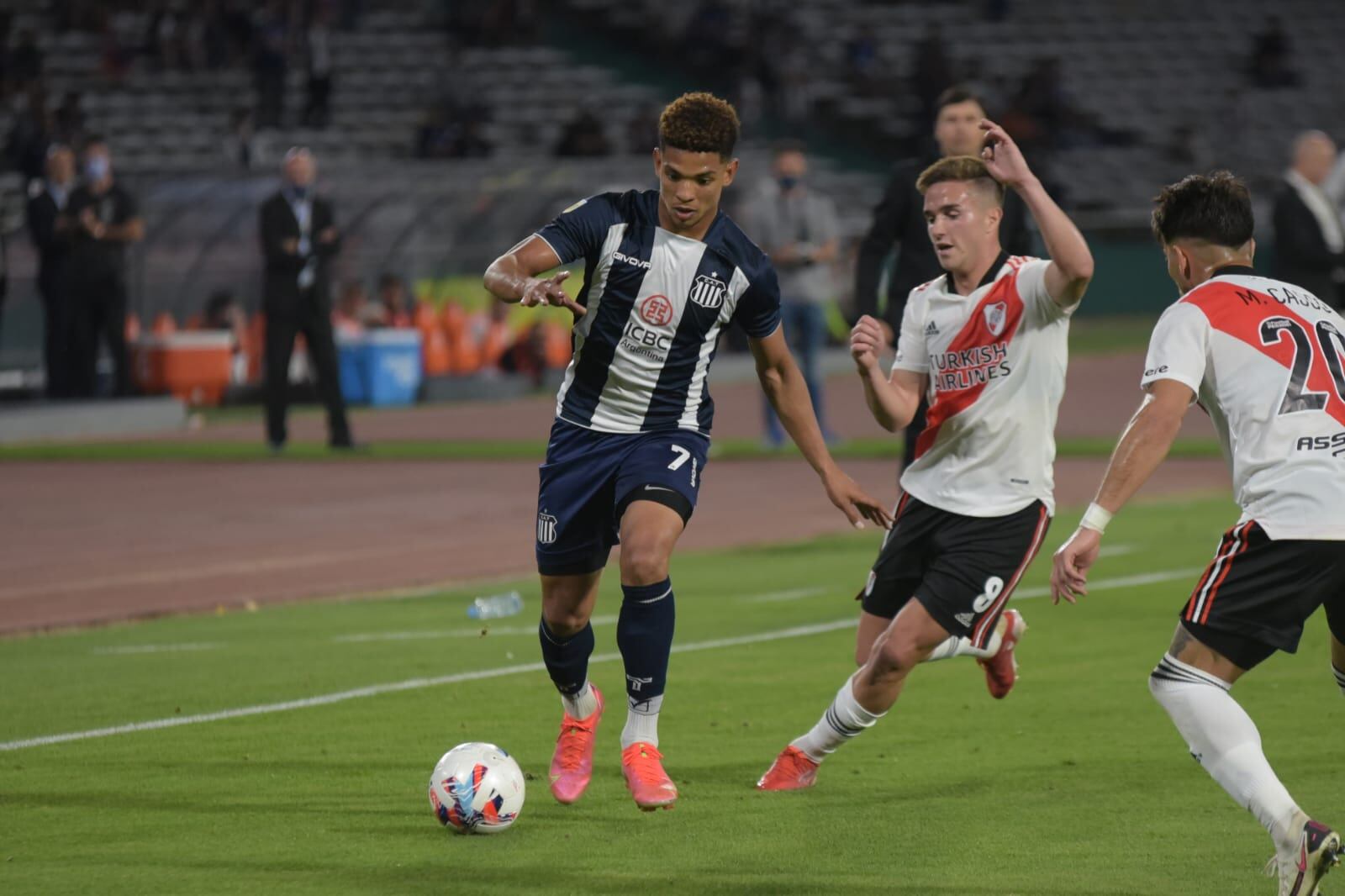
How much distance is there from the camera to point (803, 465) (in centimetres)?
1814

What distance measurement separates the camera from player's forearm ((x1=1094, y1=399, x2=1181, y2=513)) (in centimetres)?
551

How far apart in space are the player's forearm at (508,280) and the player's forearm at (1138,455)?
1.80 metres

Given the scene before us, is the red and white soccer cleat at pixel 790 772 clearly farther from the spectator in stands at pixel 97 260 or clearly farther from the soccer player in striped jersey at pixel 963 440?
the spectator in stands at pixel 97 260

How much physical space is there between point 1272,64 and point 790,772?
39175 mm

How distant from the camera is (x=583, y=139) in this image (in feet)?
110

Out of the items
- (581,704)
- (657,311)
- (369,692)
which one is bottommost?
(369,692)

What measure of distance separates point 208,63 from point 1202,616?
33.7m

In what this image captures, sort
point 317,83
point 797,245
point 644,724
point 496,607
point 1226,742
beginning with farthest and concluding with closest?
point 317,83 → point 797,245 → point 496,607 → point 644,724 → point 1226,742

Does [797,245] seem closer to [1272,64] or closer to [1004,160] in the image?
[1004,160]

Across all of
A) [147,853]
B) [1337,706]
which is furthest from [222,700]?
[1337,706]

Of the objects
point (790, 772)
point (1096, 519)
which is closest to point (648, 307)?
point (790, 772)

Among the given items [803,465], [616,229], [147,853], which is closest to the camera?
[147,853]

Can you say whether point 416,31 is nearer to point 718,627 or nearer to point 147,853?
point 718,627

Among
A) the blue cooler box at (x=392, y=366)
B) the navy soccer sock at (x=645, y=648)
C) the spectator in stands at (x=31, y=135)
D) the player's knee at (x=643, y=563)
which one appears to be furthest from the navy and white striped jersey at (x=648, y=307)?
the spectator in stands at (x=31, y=135)
